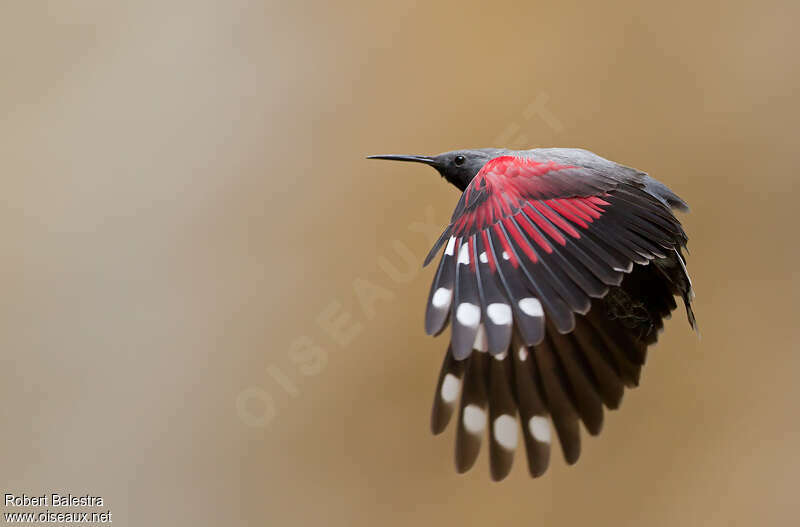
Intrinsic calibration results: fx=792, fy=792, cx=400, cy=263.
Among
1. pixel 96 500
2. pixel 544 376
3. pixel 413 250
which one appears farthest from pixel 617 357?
pixel 96 500

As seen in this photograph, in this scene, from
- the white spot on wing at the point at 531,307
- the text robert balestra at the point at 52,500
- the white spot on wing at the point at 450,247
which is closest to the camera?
the white spot on wing at the point at 531,307

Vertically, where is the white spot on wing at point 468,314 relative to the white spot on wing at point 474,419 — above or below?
above

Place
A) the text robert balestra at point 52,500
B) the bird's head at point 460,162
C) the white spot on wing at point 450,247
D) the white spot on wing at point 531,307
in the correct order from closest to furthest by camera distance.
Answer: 1. the white spot on wing at point 531,307
2. the white spot on wing at point 450,247
3. the bird's head at point 460,162
4. the text robert balestra at point 52,500

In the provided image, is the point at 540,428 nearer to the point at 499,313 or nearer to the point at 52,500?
the point at 499,313

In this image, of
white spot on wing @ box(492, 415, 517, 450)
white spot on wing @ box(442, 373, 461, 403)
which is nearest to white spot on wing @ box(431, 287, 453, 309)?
white spot on wing @ box(442, 373, 461, 403)

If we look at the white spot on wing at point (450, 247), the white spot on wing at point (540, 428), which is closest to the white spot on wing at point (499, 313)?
the white spot on wing at point (450, 247)

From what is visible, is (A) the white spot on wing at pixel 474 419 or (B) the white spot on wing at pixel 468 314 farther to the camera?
(A) the white spot on wing at pixel 474 419

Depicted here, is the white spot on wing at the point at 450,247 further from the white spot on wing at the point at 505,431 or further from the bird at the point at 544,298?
the white spot on wing at the point at 505,431
